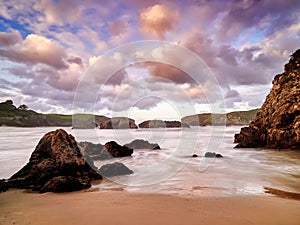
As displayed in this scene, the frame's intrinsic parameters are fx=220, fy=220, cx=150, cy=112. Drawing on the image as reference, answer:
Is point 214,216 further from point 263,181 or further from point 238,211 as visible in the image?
point 263,181

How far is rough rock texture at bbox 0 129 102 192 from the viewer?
6339 millimetres

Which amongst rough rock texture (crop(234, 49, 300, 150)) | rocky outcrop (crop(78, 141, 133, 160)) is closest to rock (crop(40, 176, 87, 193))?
rocky outcrop (crop(78, 141, 133, 160))

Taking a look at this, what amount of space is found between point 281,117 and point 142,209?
1747 cm

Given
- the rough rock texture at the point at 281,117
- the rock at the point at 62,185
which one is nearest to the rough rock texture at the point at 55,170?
the rock at the point at 62,185

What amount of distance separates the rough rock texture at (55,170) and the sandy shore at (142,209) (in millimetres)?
556

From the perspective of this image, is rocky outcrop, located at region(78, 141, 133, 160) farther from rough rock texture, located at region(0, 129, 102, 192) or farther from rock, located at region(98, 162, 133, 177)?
rough rock texture, located at region(0, 129, 102, 192)

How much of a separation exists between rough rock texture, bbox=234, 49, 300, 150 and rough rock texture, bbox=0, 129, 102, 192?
15575mm

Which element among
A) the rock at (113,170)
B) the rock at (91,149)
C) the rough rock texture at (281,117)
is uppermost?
the rough rock texture at (281,117)

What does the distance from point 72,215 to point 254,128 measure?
67.3 feet

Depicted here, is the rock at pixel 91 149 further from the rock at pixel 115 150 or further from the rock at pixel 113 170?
the rock at pixel 113 170

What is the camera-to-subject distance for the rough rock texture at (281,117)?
56.3ft

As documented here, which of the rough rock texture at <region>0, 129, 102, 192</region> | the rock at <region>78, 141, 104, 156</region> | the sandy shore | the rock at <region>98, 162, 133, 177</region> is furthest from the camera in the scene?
the rock at <region>78, 141, 104, 156</region>

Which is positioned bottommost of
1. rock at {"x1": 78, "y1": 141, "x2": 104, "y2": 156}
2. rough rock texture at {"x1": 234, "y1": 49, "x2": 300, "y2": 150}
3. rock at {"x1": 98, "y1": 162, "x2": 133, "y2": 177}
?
rock at {"x1": 98, "y1": 162, "x2": 133, "y2": 177}

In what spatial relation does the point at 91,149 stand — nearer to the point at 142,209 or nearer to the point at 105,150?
the point at 105,150
